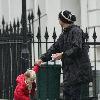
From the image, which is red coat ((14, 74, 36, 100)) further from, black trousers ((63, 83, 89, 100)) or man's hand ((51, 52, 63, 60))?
man's hand ((51, 52, 63, 60))

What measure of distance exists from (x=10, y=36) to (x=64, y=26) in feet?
8.18

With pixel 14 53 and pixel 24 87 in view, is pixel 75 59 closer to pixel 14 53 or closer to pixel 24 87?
pixel 24 87

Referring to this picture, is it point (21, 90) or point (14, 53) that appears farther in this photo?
point (14, 53)

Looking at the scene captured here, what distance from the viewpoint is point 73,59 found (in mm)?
8219

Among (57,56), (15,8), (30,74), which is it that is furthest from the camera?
(15,8)

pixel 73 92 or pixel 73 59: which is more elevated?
pixel 73 59

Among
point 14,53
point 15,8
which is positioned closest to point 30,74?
point 14,53

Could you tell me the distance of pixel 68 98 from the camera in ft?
27.2

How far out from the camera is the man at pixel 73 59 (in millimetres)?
8117

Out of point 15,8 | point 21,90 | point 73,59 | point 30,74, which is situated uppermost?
point 15,8

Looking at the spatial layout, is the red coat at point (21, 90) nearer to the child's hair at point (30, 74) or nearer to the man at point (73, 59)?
the child's hair at point (30, 74)

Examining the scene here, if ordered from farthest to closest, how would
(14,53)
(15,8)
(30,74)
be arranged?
(15,8), (14,53), (30,74)

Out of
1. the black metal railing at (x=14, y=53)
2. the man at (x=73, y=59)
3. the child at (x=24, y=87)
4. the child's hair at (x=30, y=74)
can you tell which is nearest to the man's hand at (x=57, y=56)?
the man at (x=73, y=59)

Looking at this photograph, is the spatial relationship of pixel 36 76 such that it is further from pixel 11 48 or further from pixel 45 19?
pixel 45 19
